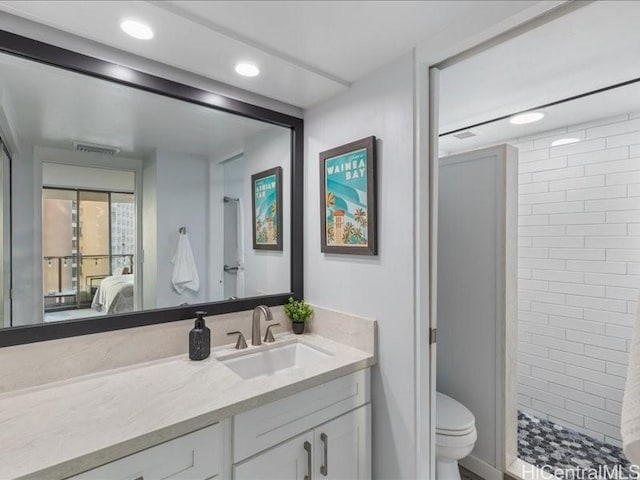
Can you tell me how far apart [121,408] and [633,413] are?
4.61 feet

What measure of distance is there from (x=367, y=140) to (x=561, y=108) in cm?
146

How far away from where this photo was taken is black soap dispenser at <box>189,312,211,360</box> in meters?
1.54

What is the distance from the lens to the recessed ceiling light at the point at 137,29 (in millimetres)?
1236

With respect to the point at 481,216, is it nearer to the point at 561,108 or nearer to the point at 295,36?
the point at 561,108

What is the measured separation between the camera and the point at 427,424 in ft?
4.87

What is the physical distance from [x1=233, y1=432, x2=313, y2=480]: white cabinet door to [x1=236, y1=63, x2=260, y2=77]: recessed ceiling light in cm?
161

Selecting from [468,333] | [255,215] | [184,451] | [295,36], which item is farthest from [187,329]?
[468,333]

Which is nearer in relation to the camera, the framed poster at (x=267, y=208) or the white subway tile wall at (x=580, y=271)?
the framed poster at (x=267, y=208)

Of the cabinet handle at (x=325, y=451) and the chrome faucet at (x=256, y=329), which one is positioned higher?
the chrome faucet at (x=256, y=329)

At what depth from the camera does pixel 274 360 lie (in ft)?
5.79

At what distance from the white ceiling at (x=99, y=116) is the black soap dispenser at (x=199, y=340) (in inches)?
34.9

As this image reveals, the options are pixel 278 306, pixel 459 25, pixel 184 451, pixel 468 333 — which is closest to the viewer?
pixel 184 451

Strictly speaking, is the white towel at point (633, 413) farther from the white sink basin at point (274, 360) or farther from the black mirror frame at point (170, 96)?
the black mirror frame at point (170, 96)

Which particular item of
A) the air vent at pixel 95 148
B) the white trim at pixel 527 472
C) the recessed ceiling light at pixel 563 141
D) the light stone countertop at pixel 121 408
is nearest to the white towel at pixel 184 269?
the light stone countertop at pixel 121 408
